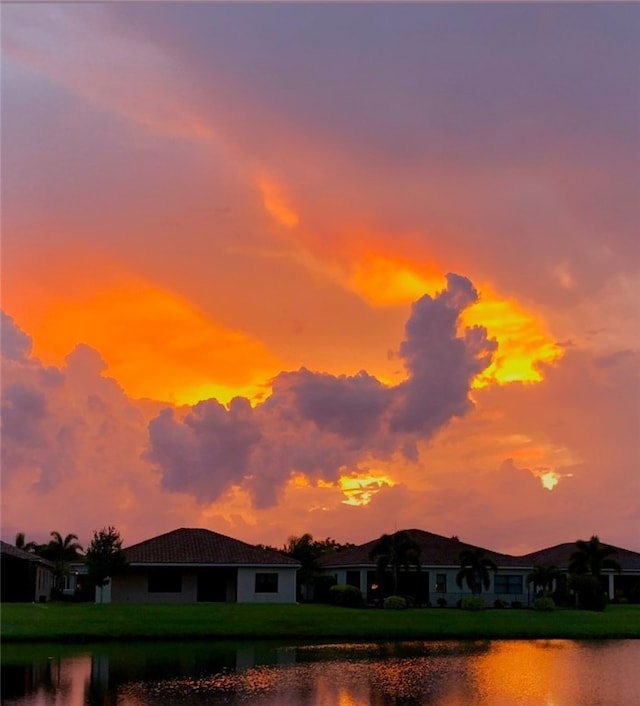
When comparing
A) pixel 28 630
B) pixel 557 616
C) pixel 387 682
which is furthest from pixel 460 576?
pixel 387 682

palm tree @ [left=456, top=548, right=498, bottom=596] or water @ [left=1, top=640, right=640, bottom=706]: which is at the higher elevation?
palm tree @ [left=456, top=548, right=498, bottom=596]

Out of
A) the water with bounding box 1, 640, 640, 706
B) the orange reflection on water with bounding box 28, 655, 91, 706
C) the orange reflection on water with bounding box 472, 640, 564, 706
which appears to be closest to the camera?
the orange reflection on water with bounding box 28, 655, 91, 706

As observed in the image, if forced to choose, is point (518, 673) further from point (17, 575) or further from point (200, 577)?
point (17, 575)

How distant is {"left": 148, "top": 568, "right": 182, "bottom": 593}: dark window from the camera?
6519 cm

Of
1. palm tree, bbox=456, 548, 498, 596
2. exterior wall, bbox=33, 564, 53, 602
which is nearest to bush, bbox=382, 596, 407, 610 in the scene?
palm tree, bbox=456, 548, 498, 596

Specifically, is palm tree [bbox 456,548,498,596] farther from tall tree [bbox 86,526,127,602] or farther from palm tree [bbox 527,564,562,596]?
tall tree [bbox 86,526,127,602]

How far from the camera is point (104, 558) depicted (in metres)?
59.4

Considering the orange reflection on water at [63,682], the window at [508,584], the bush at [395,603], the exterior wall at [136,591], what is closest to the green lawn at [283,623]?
the bush at [395,603]

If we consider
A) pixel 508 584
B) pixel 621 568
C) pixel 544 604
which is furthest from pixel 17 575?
pixel 621 568

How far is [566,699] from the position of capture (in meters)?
26.6

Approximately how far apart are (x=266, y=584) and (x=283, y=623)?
18164 millimetres

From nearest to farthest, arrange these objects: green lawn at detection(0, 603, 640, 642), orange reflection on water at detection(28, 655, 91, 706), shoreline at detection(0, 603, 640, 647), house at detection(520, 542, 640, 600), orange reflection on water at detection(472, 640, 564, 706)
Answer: orange reflection on water at detection(28, 655, 91, 706) < orange reflection on water at detection(472, 640, 564, 706) < shoreline at detection(0, 603, 640, 647) < green lawn at detection(0, 603, 640, 642) < house at detection(520, 542, 640, 600)

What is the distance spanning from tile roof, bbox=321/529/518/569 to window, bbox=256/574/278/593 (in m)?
8.37

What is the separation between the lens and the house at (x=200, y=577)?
64.6m
